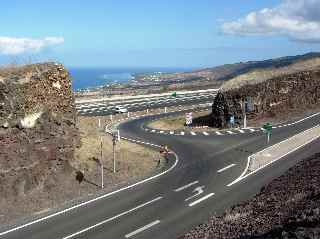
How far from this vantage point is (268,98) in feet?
190

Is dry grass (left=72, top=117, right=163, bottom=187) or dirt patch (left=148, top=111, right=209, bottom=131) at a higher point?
dry grass (left=72, top=117, right=163, bottom=187)

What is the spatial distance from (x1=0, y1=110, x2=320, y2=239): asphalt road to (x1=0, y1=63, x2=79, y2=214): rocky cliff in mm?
3424

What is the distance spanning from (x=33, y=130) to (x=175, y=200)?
8.83m

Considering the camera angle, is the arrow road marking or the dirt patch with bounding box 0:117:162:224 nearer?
the dirt patch with bounding box 0:117:162:224

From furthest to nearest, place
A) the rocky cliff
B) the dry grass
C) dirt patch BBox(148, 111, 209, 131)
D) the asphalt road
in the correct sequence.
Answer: dirt patch BBox(148, 111, 209, 131)
the dry grass
the rocky cliff
the asphalt road

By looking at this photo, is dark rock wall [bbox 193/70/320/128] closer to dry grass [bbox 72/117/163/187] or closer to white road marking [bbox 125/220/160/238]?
dry grass [bbox 72/117/163/187]

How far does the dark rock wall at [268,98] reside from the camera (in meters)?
56.9

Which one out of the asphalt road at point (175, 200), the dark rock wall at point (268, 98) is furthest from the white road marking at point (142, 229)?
the dark rock wall at point (268, 98)

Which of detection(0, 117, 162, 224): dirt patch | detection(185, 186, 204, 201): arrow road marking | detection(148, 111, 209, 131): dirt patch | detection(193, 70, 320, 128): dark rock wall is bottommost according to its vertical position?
detection(148, 111, 209, 131): dirt patch

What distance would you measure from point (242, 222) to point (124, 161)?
732 inches

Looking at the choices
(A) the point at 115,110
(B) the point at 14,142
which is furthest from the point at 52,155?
(A) the point at 115,110

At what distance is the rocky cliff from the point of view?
85.4ft

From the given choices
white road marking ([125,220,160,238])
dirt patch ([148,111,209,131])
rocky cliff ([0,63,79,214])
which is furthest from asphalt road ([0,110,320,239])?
dirt patch ([148,111,209,131])

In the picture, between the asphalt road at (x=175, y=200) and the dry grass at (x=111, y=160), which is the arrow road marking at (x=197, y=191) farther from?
the dry grass at (x=111, y=160)
